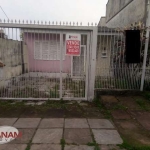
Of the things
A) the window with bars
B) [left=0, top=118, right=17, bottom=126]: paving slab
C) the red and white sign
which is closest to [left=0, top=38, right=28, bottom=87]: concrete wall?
the window with bars

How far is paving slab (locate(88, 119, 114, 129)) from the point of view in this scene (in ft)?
12.2

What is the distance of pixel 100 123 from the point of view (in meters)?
3.91

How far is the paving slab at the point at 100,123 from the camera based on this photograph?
373 cm

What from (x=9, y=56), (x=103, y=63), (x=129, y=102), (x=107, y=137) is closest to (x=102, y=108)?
(x=129, y=102)

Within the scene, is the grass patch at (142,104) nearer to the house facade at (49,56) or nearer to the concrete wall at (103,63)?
the concrete wall at (103,63)

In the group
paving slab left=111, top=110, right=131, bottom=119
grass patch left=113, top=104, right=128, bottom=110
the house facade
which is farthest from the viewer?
the house facade

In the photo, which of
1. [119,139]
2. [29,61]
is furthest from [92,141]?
[29,61]

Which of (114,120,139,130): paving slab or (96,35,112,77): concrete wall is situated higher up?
(96,35,112,77): concrete wall

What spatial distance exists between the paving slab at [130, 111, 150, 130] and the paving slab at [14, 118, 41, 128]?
2.57 metres

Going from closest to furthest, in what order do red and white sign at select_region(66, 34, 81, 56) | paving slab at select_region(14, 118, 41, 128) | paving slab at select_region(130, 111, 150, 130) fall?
paving slab at select_region(14, 118, 41, 128)
paving slab at select_region(130, 111, 150, 130)
red and white sign at select_region(66, 34, 81, 56)

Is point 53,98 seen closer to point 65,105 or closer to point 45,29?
point 65,105

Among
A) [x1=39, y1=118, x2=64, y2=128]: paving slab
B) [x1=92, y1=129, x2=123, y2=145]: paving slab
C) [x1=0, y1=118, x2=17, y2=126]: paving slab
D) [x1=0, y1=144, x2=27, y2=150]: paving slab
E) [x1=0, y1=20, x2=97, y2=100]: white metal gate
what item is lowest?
[x1=0, y1=144, x2=27, y2=150]: paving slab

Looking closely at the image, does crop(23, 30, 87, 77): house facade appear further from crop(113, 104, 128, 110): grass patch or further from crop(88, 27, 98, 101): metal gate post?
crop(113, 104, 128, 110): grass patch

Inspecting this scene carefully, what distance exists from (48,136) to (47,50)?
363 centimetres
